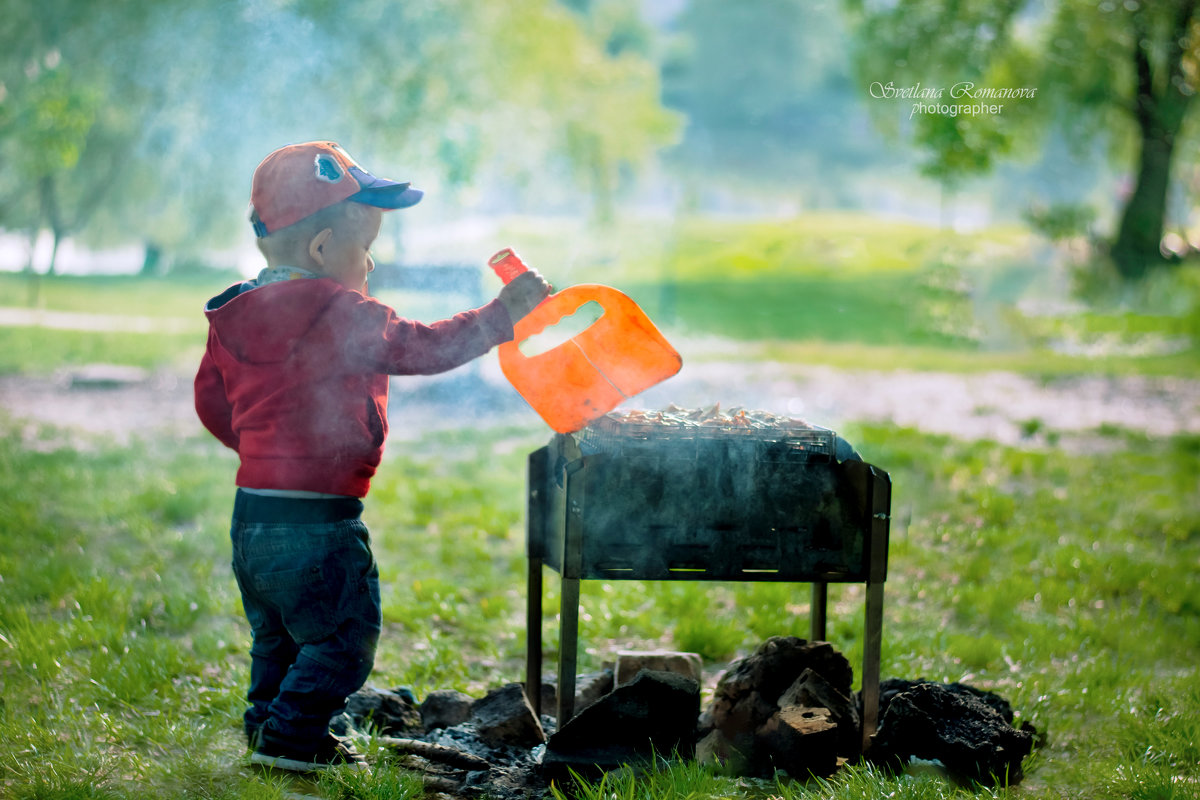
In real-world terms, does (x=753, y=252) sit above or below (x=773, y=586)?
above

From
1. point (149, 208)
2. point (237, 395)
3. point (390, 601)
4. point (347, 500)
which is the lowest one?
point (390, 601)

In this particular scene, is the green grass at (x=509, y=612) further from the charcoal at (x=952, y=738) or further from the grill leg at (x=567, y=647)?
the grill leg at (x=567, y=647)

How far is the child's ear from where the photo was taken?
2.91m

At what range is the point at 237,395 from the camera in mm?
2928

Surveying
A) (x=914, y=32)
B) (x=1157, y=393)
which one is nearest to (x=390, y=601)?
(x=914, y=32)

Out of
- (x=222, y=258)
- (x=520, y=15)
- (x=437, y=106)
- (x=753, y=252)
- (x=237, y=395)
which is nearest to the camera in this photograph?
(x=237, y=395)

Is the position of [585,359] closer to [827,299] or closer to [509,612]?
[509,612]

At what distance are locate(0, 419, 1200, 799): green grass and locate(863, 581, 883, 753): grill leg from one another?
0.30m

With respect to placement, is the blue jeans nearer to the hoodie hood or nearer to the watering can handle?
the hoodie hood

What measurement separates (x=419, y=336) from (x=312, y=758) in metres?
1.36

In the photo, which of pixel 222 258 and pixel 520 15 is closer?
pixel 520 15

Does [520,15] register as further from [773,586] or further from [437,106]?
[773,586]

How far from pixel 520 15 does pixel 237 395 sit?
14782 mm

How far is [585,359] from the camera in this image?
Answer: 297 centimetres
